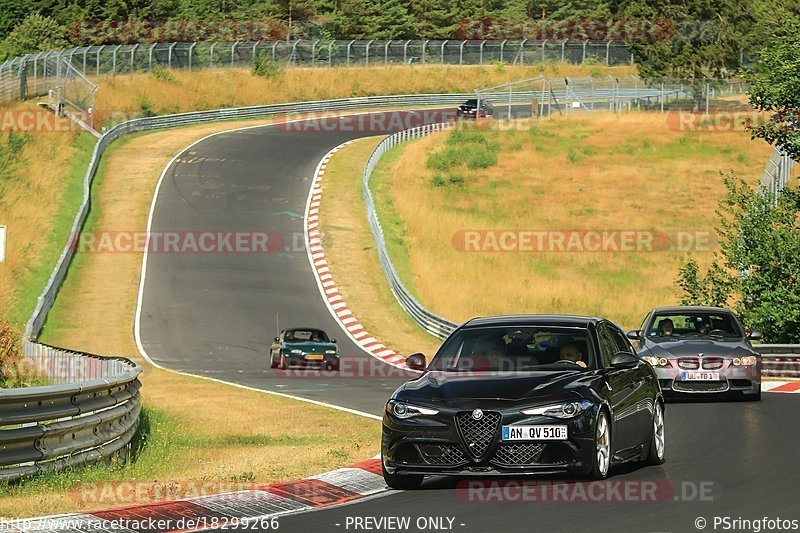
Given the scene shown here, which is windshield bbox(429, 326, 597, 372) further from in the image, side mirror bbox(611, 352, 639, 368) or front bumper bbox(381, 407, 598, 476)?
front bumper bbox(381, 407, 598, 476)

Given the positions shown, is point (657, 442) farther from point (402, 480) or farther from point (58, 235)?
point (58, 235)

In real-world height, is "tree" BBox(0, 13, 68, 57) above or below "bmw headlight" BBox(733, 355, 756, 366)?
above

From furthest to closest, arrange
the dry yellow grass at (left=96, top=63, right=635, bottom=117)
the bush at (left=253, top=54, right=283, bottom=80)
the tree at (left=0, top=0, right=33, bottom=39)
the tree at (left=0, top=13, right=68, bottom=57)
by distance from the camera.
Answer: the tree at (left=0, top=0, right=33, bottom=39) < the tree at (left=0, top=13, right=68, bottom=57) < the bush at (left=253, top=54, right=283, bottom=80) < the dry yellow grass at (left=96, top=63, right=635, bottom=117)

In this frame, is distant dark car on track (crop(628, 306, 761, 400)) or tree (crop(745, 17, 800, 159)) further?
tree (crop(745, 17, 800, 159))

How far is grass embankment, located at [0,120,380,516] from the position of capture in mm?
12023

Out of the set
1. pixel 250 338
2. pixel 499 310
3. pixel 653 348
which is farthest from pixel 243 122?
pixel 653 348

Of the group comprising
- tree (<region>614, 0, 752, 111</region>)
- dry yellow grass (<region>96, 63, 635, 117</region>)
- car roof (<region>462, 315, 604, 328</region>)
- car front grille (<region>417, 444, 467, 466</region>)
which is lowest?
car front grille (<region>417, 444, 467, 466</region>)

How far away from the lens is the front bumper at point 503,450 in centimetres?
1129

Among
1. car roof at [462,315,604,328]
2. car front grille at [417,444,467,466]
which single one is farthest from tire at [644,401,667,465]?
car front grille at [417,444,467,466]

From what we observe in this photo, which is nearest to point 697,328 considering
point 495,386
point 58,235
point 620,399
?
point 620,399

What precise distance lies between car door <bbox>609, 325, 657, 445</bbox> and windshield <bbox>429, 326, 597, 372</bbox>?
60cm

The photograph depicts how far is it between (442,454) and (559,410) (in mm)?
1052

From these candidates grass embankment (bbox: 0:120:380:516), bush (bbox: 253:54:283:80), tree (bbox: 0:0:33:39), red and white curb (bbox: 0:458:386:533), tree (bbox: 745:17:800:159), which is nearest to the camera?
red and white curb (bbox: 0:458:386:533)

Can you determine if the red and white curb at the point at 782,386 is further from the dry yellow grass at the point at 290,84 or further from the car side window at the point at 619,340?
the dry yellow grass at the point at 290,84
